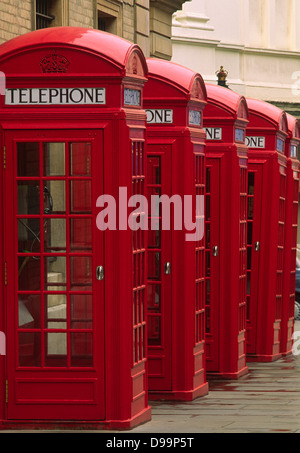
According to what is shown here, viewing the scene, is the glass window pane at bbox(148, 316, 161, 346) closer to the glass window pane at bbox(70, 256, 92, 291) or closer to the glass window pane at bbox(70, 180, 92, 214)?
the glass window pane at bbox(70, 256, 92, 291)

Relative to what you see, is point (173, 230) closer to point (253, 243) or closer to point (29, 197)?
point (29, 197)

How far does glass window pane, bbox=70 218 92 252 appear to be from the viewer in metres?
8.67

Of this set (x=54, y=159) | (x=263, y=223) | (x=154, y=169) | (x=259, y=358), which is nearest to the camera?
(x=54, y=159)

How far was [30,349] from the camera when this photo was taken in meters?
8.75

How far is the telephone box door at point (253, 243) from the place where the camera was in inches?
540

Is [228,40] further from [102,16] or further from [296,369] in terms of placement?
[296,369]

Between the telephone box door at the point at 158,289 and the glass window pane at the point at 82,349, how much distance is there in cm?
187

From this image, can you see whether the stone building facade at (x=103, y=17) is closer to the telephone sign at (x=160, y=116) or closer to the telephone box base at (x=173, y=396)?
the telephone sign at (x=160, y=116)

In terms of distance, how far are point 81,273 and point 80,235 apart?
257 mm

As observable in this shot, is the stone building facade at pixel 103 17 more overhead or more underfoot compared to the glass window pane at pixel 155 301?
more overhead

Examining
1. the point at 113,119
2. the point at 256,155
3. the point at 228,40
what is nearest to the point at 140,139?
the point at 113,119

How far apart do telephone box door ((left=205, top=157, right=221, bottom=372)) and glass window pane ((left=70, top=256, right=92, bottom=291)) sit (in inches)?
139

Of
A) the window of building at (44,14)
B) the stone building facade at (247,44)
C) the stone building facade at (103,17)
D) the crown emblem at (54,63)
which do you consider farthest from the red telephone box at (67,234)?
the stone building facade at (247,44)

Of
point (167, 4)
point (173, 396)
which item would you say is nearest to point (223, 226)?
point (173, 396)
